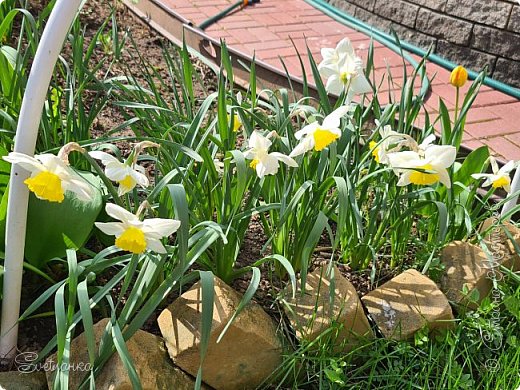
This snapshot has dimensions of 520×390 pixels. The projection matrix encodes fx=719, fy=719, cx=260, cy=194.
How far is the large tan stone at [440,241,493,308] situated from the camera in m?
2.10

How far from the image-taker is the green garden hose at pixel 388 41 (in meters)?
3.30

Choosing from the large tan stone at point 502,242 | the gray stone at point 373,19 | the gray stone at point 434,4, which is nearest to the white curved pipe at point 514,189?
the large tan stone at point 502,242

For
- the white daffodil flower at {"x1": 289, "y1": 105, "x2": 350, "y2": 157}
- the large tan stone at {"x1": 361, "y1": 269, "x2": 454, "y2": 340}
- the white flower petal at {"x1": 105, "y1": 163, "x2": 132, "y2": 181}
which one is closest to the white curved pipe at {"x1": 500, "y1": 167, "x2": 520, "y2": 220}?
the large tan stone at {"x1": 361, "y1": 269, "x2": 454, "y2": 340}

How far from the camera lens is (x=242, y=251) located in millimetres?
2182

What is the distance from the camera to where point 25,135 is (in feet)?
4.92

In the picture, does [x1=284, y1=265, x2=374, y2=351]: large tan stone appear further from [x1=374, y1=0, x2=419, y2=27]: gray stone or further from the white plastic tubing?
[x1=374, y1=0, x2=419, y2=27]: gray stone

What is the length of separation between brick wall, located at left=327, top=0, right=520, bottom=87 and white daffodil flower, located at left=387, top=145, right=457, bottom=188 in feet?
5.02

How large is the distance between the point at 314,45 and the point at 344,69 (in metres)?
1.63

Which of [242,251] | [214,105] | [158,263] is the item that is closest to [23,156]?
[158,263]

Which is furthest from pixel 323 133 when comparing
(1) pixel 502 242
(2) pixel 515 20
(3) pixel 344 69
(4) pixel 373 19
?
(4) pixel 373 19

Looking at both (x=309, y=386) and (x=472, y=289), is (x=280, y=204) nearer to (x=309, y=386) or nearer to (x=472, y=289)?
(x=309, y=386)

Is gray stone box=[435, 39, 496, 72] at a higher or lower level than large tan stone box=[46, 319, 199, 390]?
higher

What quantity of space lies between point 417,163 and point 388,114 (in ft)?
1.21

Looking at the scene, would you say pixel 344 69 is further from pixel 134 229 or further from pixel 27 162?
pixel 27 162
